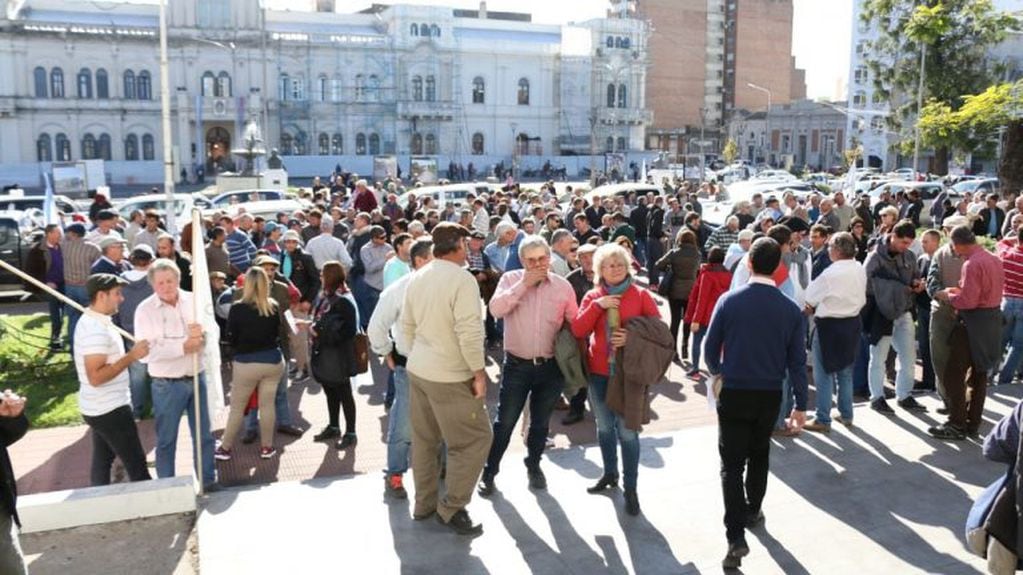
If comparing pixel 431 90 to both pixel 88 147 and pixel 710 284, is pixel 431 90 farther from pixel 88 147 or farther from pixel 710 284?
pixel 710 284

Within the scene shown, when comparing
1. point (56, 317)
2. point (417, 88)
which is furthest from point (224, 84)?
point (56, 317)

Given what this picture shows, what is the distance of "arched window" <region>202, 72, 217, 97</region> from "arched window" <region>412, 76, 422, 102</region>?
14.8 meters

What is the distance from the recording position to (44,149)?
5859cm

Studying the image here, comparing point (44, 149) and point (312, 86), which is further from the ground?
point (312, 86)

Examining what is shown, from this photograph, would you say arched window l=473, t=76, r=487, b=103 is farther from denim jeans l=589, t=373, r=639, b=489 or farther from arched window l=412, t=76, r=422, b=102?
denim jeans l=589, t=373, r=639, b=489

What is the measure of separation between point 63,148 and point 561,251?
59.0 m

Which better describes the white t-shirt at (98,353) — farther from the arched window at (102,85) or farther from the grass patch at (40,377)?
the arched window at (102,85)

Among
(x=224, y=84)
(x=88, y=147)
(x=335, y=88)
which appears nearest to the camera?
(x=88, y=147)

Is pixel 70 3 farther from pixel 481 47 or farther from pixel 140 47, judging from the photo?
pixel 481 47

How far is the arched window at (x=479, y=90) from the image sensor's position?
7112 cm

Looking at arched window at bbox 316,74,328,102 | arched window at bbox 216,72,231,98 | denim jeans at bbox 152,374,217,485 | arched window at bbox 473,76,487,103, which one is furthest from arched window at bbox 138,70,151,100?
denim jeans at bbox 152,374,217,485

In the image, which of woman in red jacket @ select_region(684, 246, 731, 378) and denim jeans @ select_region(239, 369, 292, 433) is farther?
woman in red jacket @ select_region(684, 246, 731, 378)

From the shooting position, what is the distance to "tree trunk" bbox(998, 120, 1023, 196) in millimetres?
19080

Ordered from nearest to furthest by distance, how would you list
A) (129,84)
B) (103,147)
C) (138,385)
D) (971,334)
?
(971,334) < (138,385) < (103,147) < (129,84)
